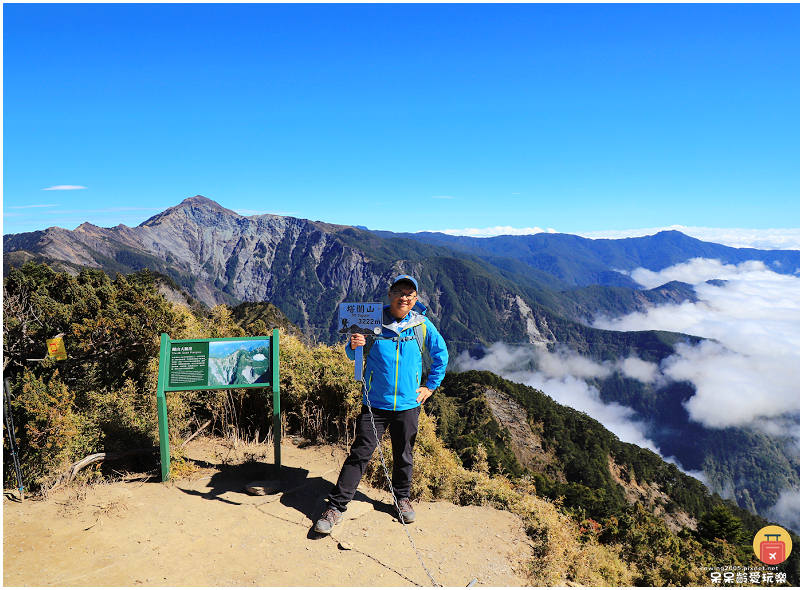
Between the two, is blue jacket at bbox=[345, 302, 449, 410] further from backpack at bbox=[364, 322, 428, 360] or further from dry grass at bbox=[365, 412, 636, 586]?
dry grass at bbox=[365, 412, 636, 586]

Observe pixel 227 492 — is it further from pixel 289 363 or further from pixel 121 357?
pixel 121 357

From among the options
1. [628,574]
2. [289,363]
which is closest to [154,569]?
[289,363]

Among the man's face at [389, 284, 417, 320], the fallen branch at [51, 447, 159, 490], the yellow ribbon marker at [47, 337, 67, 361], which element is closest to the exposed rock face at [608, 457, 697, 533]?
the man's face at [389, 284, 417, 320]

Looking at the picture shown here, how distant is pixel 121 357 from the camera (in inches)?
281


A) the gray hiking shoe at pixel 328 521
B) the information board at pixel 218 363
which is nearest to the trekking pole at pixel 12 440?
the information board at pixel 218 363

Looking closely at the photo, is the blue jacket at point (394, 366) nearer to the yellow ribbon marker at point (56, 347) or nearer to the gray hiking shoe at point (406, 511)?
the gray hiking shoe at point (406, 511)

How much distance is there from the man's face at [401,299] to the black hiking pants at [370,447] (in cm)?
109

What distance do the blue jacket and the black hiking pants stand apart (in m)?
0.13

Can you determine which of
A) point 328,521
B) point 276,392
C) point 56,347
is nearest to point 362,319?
point 276,392

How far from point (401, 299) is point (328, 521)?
8.02 ft

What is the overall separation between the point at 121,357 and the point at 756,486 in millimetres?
236355

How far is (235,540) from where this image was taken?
13.9ft

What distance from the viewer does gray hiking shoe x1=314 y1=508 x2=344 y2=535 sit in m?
4.30

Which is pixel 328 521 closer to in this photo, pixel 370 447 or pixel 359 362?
pixel 370 447
